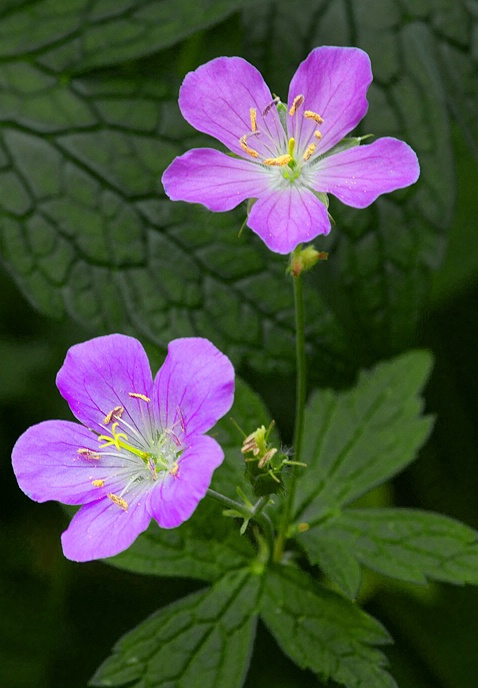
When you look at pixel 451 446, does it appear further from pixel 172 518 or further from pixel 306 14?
pixel 172 518

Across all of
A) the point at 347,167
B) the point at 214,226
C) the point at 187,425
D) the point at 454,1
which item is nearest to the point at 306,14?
the point at 454,1

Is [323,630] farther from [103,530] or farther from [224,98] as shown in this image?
[224,98]

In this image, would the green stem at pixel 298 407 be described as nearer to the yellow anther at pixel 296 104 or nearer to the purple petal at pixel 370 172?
the purple petal at pixel 370 172

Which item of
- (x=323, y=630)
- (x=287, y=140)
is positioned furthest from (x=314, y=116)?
(x=323, y=630)

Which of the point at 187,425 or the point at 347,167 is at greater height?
the point at 347,167

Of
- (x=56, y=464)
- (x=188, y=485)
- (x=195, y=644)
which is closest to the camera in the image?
(x=188, y=485)

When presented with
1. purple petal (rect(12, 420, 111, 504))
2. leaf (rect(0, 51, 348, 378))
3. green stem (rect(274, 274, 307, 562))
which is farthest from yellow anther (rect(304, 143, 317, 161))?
purple petal (rect(12, 420, 111, 504))

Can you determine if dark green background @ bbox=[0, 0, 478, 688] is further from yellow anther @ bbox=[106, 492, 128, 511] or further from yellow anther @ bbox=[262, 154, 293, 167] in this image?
yellow anther @ bbox=[106, 492, 128, 511]
